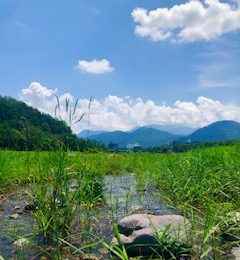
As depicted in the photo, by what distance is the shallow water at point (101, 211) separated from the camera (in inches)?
229

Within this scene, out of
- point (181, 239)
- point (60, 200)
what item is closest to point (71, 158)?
point (60, 200)

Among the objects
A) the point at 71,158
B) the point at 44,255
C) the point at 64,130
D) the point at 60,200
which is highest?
the point at 64,130

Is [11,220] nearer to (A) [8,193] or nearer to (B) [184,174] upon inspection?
(A) [8,193]

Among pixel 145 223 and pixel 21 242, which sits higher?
pixel 145 223

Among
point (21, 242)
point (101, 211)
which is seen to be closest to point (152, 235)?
point (21, 242)

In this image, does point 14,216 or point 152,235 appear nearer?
point 152,235

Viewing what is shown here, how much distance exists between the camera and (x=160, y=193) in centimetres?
964

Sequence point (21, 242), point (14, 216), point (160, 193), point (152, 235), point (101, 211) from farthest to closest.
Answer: point (160, 193) < point (101, 211) < point (14, 216) < point (21, 242) < point (152, 235)

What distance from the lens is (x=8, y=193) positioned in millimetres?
9945

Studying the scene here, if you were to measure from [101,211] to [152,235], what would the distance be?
2.62m

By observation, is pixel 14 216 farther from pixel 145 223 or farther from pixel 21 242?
pixel 145 223

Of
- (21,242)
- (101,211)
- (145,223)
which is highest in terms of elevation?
(145,223)

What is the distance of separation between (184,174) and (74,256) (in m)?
4.94

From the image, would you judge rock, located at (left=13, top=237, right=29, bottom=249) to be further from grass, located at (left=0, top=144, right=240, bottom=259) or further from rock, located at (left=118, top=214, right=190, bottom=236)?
rock, located at (left=118, top=214, right=190, bottom=236)
